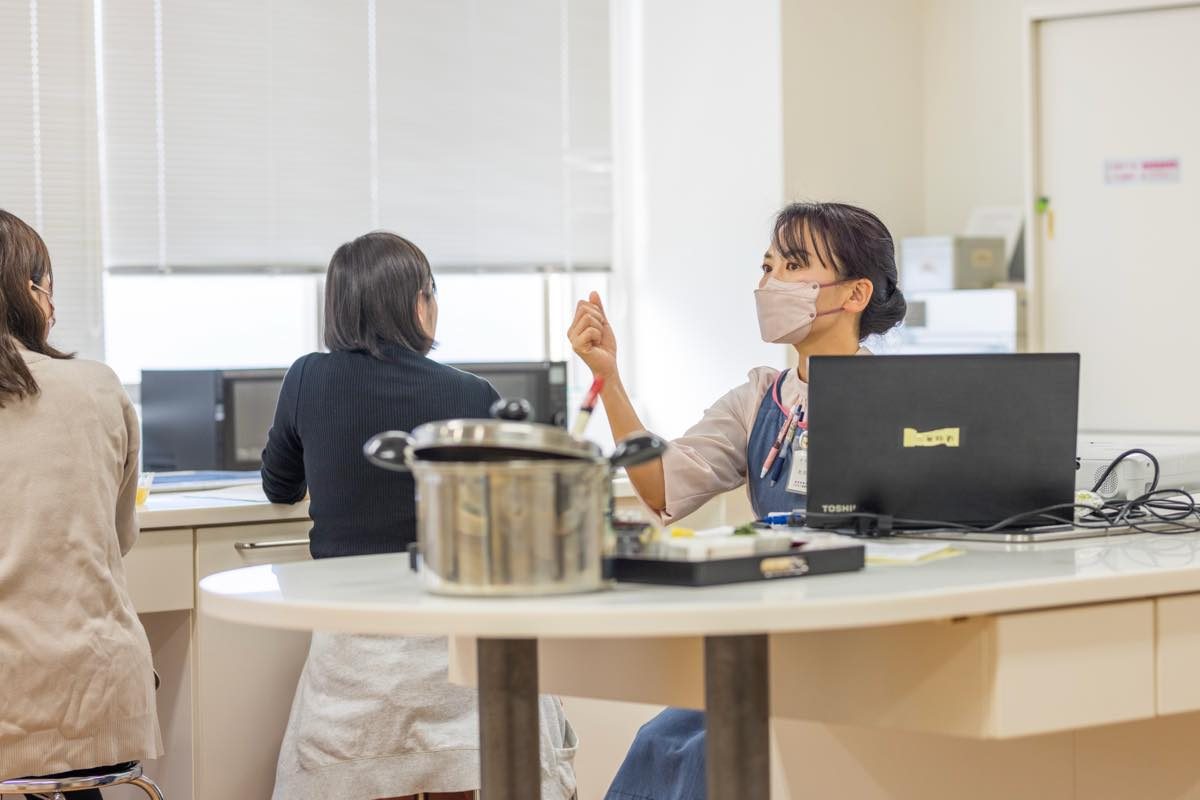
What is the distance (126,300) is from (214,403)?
4.69ft

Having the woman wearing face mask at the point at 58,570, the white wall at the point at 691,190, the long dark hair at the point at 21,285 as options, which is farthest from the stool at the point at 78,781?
the white wall at the point at 691,190

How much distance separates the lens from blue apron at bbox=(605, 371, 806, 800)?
216 centimetres

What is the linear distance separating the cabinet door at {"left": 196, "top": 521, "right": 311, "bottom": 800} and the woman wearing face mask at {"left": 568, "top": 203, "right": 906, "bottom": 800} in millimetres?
847

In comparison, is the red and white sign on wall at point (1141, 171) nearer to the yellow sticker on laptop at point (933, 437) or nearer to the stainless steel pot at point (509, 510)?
the yellow sticker on laptop at point (933, 437)

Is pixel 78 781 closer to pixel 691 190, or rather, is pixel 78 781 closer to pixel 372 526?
pixel 372 526

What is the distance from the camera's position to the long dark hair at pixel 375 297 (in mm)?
2629

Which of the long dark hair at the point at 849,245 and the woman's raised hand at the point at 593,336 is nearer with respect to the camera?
the woman's raised hand at the point at 593,336

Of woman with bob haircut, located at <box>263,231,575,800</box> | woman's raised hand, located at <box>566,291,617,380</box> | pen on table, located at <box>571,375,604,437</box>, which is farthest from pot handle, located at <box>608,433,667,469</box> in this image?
woman with bob haircut, located at <box>263,231,575,800</box>

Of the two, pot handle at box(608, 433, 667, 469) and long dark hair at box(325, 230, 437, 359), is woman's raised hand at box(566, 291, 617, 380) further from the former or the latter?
pot handle at box(608, 433, 667, 469)

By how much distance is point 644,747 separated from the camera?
226 cm

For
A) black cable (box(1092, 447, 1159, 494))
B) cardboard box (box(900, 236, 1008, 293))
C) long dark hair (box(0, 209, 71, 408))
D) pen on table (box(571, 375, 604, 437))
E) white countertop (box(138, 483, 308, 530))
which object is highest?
cardboard box (box(900, 236, 1008, 293))

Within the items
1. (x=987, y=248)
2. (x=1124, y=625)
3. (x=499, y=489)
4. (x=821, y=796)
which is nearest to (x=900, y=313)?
(x=821, y=796)

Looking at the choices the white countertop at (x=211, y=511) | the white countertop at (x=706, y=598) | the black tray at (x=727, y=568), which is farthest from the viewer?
the white countertop at (x=211, y=511)

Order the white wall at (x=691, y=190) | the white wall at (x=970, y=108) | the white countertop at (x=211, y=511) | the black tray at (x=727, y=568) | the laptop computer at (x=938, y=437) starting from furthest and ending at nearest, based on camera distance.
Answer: the white wall at (x=970, y=108)
the white wall at (x=691, y=190)
the white countertop at (x=211, y=511)
the laptop computer at (x=938, y=437)
the black tray at (x=727, y=568)
